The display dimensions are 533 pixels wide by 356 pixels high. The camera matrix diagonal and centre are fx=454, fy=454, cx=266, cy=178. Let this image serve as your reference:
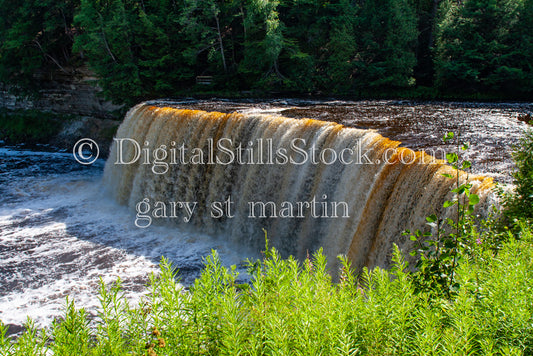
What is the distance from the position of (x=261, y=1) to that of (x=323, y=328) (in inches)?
711

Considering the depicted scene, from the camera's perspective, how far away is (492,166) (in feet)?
26.8

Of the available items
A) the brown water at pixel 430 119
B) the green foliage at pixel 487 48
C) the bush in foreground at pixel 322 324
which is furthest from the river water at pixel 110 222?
the bush in foreground at pixel 322 324

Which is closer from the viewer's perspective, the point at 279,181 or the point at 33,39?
the point at 279,181

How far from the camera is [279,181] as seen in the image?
33.7 feet

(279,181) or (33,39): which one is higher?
(33,39)

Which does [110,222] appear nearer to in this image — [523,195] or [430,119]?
[430,119]

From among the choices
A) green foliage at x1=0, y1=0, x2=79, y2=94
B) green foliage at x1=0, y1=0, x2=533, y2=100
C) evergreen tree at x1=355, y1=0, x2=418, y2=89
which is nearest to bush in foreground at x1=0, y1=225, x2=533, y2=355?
green foliage at x1=0, y1=0, x2=533, y2=100
